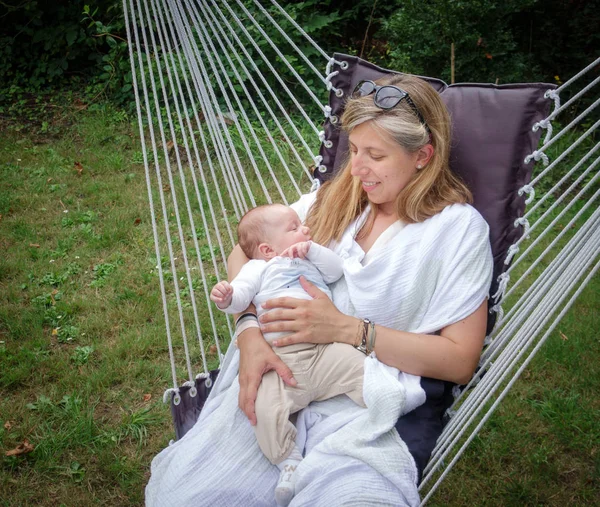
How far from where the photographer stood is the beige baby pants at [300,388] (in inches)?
55.3

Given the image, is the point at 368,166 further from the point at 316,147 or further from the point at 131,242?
the point at 316,147

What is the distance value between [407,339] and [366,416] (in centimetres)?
21

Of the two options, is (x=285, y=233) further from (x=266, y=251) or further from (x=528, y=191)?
(x=528, y=191)

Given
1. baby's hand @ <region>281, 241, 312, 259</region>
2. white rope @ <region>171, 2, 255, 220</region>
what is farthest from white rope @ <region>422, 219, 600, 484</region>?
white rope @ <region>171, 2, 255, 220</region>

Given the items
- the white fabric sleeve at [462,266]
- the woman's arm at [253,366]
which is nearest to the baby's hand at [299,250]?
the woman's arm at [253,366]

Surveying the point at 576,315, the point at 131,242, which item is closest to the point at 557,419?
the point at 576,315

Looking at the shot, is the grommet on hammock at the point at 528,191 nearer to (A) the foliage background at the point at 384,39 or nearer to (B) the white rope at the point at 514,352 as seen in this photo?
(B) the white rope at the point at 514,352

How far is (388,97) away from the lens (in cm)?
156

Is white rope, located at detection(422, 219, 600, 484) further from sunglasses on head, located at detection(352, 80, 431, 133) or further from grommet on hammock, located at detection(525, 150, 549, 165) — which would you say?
sunglasses on head, located at detection(352, 80, 431, 133)

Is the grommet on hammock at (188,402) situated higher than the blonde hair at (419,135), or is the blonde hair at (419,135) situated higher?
the blonde hair at (419,135)

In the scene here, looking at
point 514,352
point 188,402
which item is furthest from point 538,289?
point 188,402

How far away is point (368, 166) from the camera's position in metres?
1.60

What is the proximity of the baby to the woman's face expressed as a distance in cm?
22

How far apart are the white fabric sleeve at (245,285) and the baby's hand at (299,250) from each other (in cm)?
10
